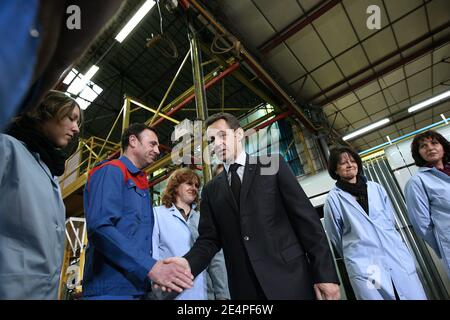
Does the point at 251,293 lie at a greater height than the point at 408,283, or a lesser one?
greater

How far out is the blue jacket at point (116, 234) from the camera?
135 centimetres

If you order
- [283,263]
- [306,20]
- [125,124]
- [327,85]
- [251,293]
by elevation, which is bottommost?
[251,293]

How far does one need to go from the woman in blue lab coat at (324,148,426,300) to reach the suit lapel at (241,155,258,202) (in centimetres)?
141

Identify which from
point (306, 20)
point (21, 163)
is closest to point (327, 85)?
point (306, 20)

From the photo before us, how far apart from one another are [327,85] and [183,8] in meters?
5.73

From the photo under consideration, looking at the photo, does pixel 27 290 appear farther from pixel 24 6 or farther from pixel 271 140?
pixel 271 140

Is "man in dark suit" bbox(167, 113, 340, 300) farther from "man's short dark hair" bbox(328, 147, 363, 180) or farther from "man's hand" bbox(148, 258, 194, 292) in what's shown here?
"man's short dark hair" bbox(328, 147, 363, 180)

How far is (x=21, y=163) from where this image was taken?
1.08 metres

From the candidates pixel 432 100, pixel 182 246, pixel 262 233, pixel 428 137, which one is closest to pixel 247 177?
pixel 262 233

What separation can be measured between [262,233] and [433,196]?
7.12 ft

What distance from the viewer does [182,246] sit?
2162mm

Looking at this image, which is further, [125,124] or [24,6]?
[125,124]

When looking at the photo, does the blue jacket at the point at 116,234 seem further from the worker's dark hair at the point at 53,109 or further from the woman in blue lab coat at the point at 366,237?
the woman in blue lab coat at the point at 366,237

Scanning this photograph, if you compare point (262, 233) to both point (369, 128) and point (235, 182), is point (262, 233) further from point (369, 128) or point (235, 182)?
point (369, 128)
